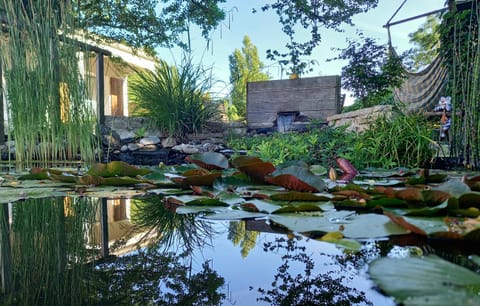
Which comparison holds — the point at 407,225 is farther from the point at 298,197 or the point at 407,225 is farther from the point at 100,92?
the point at 100,92

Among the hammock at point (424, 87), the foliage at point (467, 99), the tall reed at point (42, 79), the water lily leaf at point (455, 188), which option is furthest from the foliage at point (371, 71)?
the water lily leaf at point (455, 188)

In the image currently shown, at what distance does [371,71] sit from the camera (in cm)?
648

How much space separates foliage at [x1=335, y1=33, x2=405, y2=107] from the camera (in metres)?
6.33

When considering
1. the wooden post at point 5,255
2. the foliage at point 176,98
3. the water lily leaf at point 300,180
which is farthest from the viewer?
the foliage at point 176,98

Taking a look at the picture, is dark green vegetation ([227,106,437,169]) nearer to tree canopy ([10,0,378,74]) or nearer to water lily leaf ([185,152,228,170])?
water lily leaf ([185,152,228,170])

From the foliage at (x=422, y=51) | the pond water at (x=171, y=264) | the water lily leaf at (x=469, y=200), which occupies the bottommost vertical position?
the pond water at (x=171, y=264)

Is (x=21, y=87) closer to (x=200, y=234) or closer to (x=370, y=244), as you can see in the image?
(x=200, y=234)

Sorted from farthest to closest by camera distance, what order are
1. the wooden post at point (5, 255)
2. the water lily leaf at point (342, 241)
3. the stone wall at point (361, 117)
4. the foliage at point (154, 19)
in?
the foliage at point (154, 19), the stone wall at point (361, 117), the water lily leaf at point (342, 241), the wooden post at point (5, 255)

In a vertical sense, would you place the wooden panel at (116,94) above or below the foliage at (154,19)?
below

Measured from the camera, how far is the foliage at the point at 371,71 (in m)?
6.33

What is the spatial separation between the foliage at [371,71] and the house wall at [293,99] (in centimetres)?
65

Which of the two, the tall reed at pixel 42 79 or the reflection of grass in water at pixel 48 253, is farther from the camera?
the tall reed at pixel 42 79

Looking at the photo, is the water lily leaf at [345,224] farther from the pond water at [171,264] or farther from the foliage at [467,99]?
the foliage at [467,99]

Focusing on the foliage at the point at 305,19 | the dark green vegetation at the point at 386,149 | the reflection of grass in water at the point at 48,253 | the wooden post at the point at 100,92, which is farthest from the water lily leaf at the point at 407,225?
the foliage at the point at 305,19
